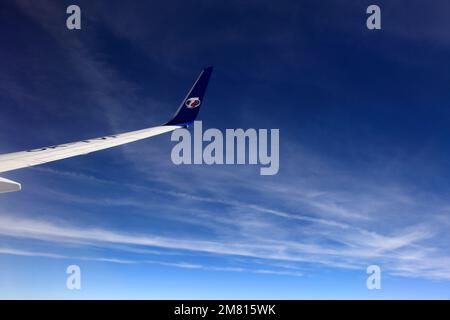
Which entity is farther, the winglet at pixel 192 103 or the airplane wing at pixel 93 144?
the winglet at pixel 192 103

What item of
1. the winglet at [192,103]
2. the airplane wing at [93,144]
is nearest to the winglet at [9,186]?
the airplane wing at [93,144]

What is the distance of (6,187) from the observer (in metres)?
8.36

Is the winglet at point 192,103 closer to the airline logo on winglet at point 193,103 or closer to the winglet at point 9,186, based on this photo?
the airline logo on winglet at point 193,103

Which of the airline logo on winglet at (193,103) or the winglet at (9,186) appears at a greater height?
the airline logo on winglet at (193,103)

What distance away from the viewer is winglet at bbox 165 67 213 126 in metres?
18.8

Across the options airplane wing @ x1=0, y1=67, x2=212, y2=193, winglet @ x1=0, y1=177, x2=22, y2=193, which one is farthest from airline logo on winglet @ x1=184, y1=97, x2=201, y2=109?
winglet @ x1=0, y1=177, x2=22, y2=193

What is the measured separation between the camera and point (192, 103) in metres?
19.1

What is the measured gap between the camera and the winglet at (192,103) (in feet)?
61.7

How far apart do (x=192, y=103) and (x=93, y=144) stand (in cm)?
598

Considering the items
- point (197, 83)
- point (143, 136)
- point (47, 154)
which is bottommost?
point (47, 154)

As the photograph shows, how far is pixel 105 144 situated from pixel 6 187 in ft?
21.3

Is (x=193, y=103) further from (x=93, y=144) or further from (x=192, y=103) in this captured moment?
(x=93, y=144)
